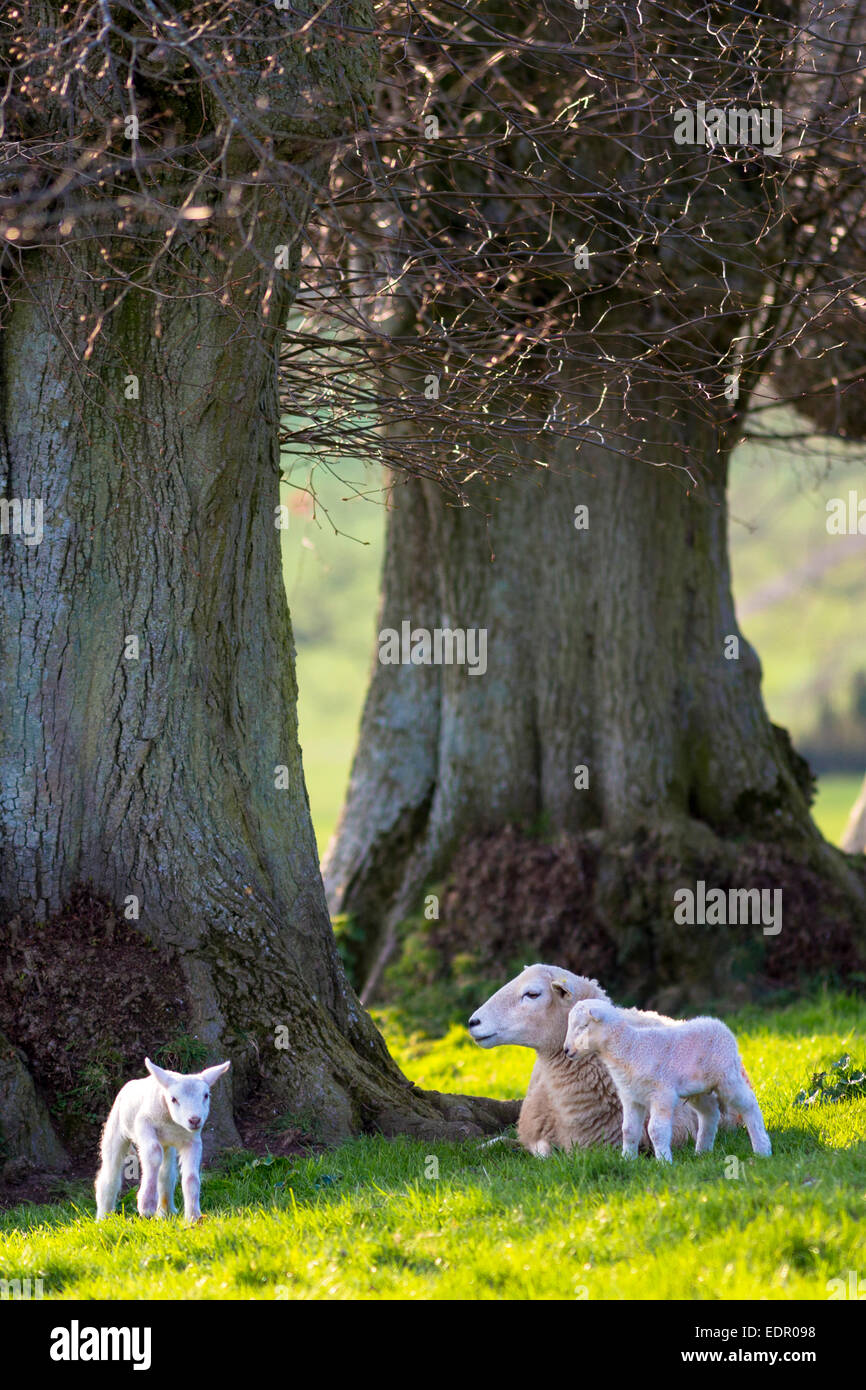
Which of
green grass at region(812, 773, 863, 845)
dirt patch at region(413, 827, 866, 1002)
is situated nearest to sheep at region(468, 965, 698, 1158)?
dirt patch at region(413, 827, 866, 1002)

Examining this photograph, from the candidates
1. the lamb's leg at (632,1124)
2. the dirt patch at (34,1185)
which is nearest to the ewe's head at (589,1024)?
the lamb's leg at (632,1124)

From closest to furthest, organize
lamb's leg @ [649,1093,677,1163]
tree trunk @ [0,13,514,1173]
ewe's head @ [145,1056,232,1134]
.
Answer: ewe's head @ [145,1056,232,1134]
lamb's leg @ [649,1093,677,1163]
tree trunk @ [0,13,514,1173]

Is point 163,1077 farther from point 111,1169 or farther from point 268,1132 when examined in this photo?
point 268,1132

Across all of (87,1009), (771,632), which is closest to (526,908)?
(87,1009)

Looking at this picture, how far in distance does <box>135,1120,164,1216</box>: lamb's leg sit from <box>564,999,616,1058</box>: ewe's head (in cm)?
178

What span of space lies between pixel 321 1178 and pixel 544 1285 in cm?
169

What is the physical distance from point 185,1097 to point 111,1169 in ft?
2.26

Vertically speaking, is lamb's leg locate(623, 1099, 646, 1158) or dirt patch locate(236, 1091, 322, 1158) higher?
lamb's leg locate(623, 1099, 646, 1158)

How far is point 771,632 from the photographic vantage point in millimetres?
97500

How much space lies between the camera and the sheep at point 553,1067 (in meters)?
6.29

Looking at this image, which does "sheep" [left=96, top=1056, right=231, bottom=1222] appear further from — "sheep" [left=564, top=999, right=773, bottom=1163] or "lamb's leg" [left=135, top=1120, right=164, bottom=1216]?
"sheep" [left=564, top=999, right=773, bottom=1163]

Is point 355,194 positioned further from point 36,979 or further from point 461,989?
point 461,989

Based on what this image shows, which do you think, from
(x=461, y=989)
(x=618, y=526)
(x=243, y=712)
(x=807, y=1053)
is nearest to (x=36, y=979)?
(x=243, y=712)

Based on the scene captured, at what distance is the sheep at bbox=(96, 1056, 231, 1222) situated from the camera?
17.6 ft
